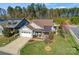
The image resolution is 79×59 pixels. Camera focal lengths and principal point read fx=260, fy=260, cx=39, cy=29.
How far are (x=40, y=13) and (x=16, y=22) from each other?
0.64 ft

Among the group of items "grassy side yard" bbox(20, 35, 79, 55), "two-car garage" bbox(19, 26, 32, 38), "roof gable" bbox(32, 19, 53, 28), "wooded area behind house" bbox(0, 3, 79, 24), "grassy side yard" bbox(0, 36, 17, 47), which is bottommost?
"grassy side yard" bbox(20, 35, 79, 55)

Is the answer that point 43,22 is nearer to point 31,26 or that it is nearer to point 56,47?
point 31,26

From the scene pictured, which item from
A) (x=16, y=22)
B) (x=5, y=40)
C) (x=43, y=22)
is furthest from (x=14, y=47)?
(x=43, y=22)

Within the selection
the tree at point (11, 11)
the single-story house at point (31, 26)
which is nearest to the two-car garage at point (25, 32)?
the single-story house at point (31, 26)

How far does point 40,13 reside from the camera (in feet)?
6.54

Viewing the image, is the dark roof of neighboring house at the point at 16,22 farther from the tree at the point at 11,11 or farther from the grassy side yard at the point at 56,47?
the grassy side yard at the point at 56,47

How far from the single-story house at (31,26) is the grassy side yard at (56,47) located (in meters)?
0.08

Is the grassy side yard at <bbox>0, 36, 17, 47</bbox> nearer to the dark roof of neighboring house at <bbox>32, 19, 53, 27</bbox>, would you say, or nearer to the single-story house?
the single-story house

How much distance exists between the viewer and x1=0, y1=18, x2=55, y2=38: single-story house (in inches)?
78.2

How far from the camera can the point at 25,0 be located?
6.48 ft

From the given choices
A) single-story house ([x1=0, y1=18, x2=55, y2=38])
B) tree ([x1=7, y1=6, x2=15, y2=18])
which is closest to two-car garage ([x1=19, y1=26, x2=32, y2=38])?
single-story house ([x1=0, y1=18, x2=55, y2=38])
